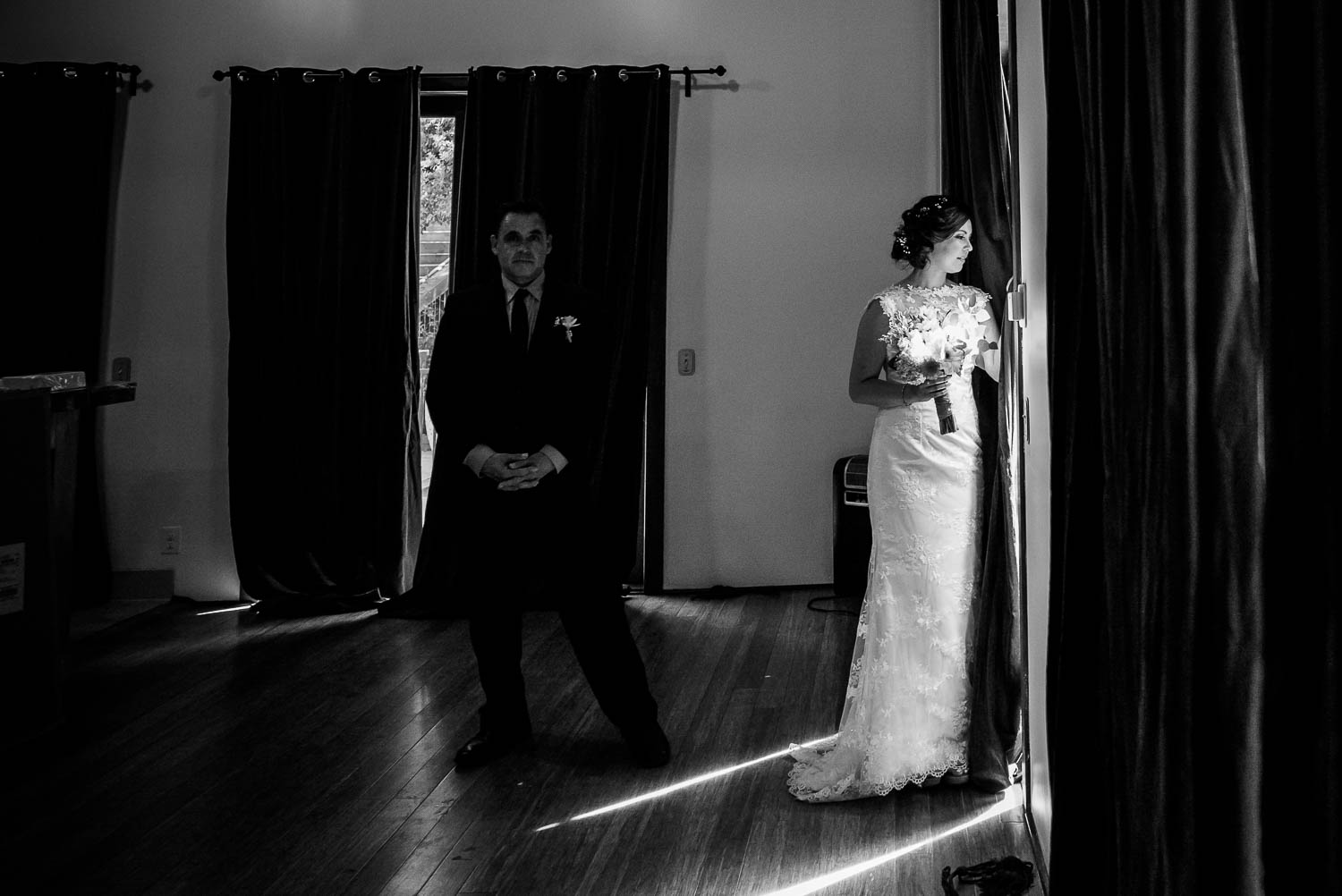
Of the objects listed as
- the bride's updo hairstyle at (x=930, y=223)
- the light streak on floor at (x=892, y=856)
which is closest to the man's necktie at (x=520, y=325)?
the bride's updo hairstyle at (x=930, y=223)

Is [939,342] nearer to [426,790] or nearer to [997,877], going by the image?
[997,877]

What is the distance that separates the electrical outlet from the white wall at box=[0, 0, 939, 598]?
4 centimetres

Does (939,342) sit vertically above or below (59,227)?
below

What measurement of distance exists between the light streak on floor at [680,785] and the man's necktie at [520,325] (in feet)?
4.07

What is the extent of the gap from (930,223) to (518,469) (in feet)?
4.18

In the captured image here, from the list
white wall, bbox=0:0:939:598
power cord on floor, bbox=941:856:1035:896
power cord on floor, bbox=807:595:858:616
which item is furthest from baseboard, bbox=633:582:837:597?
power cord on floor, bbox=941:856:1035:896

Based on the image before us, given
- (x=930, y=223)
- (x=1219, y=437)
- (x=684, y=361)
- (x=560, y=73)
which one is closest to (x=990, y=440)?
(x=930, y=223)

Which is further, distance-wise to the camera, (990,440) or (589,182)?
(589,182)

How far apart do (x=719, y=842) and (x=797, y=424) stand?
→ 303 cm

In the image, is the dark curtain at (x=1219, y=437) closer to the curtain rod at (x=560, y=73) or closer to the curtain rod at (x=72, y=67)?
the curtain rod at (x=560, y=73)

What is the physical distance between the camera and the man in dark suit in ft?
10.7

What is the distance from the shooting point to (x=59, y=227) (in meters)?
5.40

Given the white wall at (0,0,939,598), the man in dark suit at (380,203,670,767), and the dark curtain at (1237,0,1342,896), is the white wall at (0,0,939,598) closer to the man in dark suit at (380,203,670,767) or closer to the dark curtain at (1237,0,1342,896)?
the man in dark suit at (380,203,670,767)

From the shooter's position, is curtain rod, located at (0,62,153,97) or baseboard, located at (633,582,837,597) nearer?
curtain rod, located at (0,62,153,97)
